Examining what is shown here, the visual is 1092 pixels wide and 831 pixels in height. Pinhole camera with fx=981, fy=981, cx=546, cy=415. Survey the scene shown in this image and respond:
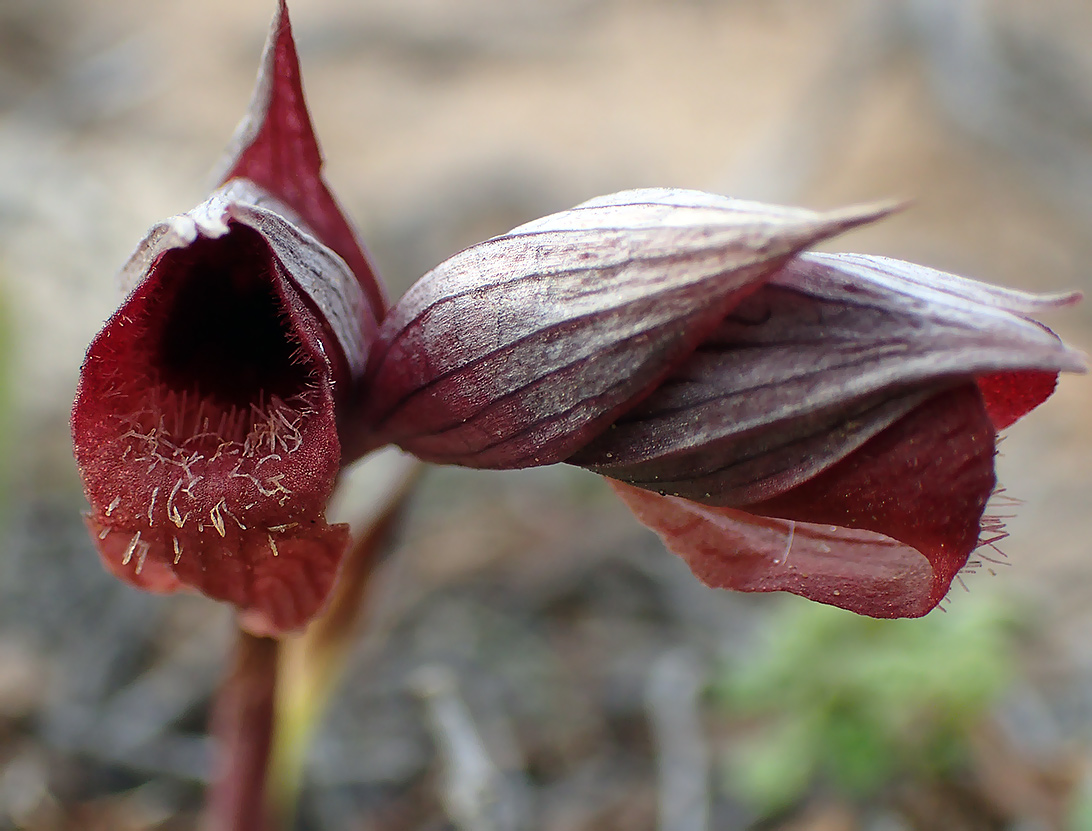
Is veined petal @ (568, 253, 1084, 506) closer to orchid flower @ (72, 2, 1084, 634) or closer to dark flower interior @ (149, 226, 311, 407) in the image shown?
orchid flower @ (72, 2, 1084, 634)

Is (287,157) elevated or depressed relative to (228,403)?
elevated

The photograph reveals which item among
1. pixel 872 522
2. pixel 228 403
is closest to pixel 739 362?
pixel 872 522

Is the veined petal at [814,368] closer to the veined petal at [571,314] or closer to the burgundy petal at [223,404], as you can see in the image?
the veined petal at [571,314]

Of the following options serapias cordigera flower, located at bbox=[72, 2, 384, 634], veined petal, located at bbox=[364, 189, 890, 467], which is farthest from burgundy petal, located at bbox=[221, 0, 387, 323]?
veined petal, located at bbox=[364, 189, 890, 467]

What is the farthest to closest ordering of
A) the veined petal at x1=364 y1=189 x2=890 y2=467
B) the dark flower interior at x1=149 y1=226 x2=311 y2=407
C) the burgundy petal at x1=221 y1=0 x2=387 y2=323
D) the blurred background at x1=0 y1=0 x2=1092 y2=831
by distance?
the blurred background at x1=0 y1=0 x2=1092 y2=831
the burgundy petal at x1=221 y1=0 x2=387 y2=323
the dark flower interior at x1=149 y1=226 x2=311 y2=407
the veined petal at x1=364 y1=189 x2=890 y2=467

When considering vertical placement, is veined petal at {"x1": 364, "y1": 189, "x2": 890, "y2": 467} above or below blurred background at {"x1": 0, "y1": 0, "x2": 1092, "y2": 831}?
above

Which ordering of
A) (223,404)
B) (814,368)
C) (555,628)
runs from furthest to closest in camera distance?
1. (555,628)
2. (223,404)
3. (814,368)

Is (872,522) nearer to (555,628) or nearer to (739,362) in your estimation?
(739,362)
